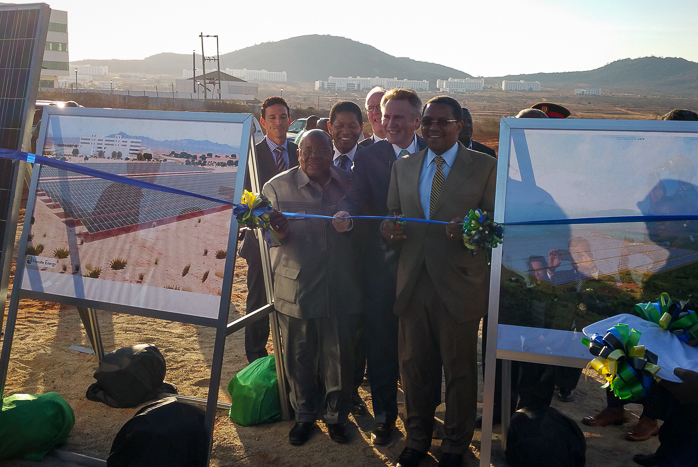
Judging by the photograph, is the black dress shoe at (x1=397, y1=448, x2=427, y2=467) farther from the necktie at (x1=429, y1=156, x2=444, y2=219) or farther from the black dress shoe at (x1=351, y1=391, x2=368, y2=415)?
the necktie at (x1=429, y1=156, x2=444, y2=219)

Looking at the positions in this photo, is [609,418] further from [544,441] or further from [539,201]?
[539,201]

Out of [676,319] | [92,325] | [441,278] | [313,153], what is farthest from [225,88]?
[676,319]

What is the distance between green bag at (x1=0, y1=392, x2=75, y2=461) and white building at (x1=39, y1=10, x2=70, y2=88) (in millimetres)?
75717

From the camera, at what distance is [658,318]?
2.68 meters

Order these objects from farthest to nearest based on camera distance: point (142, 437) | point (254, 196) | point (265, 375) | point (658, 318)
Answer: point (265, 375) → point (254, 196) → point (142, 437) → point (658, 318)

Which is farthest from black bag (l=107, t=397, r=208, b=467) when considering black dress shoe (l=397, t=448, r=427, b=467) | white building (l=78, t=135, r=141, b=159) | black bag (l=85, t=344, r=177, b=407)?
white building (l=78, t=135, r=141, b=159)

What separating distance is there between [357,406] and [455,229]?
191 cm

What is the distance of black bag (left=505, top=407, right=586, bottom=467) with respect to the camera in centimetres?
320

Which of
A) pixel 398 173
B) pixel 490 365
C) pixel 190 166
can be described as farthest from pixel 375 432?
pixel 190 166

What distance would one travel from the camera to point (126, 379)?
436 centimetres

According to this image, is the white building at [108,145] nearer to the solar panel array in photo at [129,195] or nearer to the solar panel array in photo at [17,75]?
the solar panel array in photo at [129,195]

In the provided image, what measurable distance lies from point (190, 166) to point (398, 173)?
134 centimetres

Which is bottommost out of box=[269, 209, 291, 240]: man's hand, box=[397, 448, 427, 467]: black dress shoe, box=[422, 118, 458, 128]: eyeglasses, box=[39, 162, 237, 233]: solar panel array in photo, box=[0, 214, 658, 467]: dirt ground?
box=[0, 214, 658, 467]: dirt ground

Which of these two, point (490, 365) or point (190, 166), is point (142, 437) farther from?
point (490, 365)
